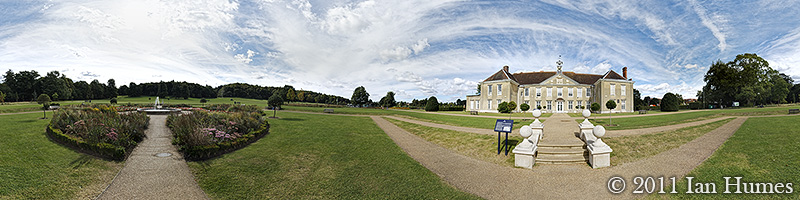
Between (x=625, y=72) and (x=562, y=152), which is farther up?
(x=625, y=72)

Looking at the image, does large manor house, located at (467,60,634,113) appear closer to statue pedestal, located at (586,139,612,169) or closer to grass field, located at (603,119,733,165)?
grass field, located at (603,119,733,165)

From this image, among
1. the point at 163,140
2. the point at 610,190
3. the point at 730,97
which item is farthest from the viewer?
the point at 730,97

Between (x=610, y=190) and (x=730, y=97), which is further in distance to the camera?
(x=730, y=97)

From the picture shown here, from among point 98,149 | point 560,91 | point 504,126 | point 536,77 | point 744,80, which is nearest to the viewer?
point 98,149

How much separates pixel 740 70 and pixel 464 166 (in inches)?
2154

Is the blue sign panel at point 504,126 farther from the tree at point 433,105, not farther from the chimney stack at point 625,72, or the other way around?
the chimney stack at point 625,72

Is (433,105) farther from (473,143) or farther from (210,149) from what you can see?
(210,149)

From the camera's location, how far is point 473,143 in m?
11.6

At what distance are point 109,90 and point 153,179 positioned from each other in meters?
73.0

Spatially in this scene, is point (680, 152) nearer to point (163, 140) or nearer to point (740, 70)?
point (163, 140)

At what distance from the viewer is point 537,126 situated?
12.1m

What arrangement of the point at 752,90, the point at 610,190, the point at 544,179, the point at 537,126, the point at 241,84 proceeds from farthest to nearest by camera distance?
1. the point at 241,84
2. the point at 752,90
3. the point at 537,126
4. the point at 544,179
5. the point at 610,190

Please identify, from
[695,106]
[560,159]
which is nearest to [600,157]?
[560,159]

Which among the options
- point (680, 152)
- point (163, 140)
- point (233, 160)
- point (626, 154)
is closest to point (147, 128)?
point (163, 140)
